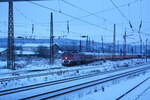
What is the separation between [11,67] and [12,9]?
750 cm

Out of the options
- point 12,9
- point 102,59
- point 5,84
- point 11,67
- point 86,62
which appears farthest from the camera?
point 102,59

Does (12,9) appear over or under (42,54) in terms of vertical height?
over

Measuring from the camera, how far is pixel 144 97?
980 centimetres

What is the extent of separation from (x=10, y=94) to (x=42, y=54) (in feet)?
173

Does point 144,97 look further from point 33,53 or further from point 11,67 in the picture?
point 33,53

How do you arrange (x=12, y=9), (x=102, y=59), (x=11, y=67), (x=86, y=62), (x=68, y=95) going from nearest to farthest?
(x=68, y=95)
(x=12, y=9)
(x=11, y=67)
(x=86, y=62)
(x=102, y=59)

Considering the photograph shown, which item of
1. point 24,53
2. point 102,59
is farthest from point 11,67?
point 24,53

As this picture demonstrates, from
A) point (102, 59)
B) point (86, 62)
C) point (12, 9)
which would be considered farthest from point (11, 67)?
point (102, 59)

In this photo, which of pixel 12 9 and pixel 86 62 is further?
pixel 86 62

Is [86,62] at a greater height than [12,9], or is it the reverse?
[12,9]

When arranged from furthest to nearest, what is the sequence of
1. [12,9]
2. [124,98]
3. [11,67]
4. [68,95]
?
[11,67]
[12,9]
[68,95]
[124,98]

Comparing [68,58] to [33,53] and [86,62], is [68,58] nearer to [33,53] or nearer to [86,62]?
[86,62]

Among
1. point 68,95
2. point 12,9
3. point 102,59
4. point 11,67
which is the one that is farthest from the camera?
point 102,59

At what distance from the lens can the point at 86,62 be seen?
124 feet
